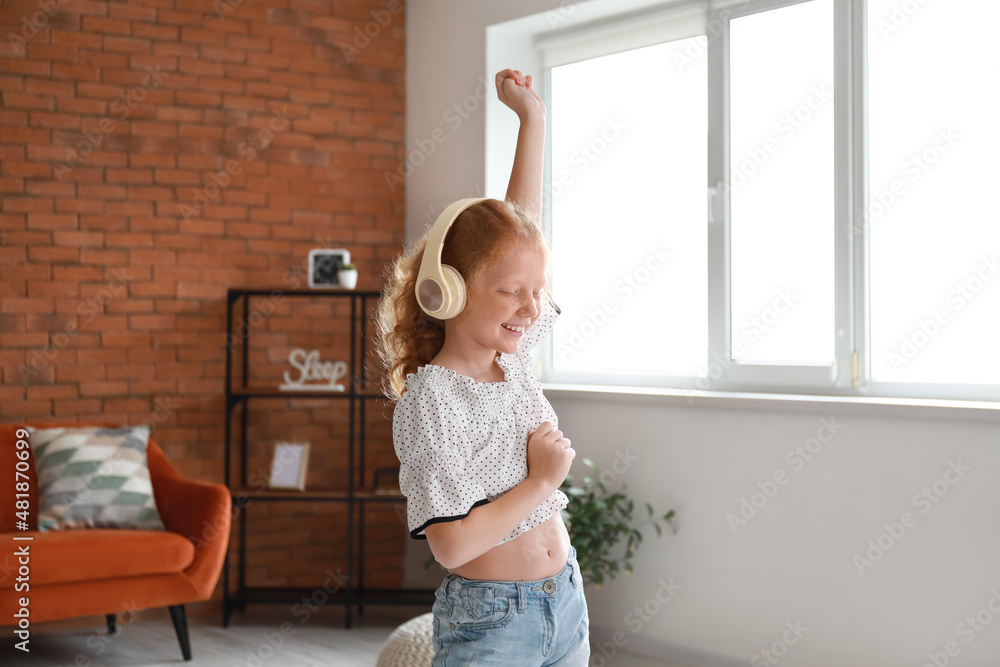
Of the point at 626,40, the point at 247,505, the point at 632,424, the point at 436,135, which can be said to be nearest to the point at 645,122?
the point at 626,40

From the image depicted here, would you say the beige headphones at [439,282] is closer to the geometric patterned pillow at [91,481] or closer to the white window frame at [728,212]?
the white window frame at [728,212]

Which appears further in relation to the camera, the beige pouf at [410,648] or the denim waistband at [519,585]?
the beige pouf at [410,648]

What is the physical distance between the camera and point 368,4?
4.07 meters

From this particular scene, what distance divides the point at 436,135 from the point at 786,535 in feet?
7.38

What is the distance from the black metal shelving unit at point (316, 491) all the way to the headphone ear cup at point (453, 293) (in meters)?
2.44

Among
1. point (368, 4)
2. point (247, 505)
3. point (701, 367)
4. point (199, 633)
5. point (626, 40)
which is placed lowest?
point (199, 633)

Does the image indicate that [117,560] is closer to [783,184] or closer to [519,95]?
[519,95]

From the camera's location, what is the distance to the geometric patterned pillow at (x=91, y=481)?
3.14m

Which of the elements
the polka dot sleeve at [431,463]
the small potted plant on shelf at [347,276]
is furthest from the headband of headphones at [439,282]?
the small potted plant on shelf at [347,276]

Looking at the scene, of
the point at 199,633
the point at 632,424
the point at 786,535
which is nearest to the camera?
the point at 786,535

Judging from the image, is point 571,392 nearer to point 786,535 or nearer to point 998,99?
point 786,535

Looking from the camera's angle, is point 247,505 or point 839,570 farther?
point 247,505

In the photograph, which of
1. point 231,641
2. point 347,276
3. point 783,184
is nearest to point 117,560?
point 231,641

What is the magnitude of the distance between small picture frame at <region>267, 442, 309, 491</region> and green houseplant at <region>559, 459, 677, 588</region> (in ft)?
3.68
